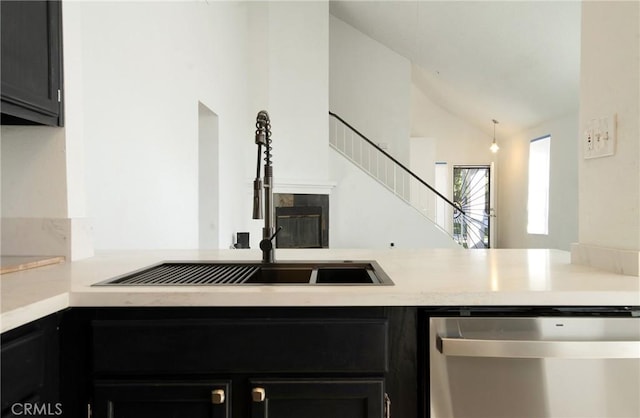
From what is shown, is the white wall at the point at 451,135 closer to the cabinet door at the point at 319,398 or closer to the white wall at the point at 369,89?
the white wall at the point at 369,89

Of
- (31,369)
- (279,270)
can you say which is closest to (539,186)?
(279,270)

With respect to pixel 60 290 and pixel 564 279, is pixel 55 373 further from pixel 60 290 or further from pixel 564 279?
pixel 564 279

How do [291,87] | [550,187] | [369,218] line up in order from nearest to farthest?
1. [291,87]
2. [369,218]
3. [550,187]

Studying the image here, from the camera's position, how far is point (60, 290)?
90cm

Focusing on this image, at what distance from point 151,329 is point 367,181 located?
5.56 m

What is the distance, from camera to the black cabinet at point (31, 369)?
740 millimetres

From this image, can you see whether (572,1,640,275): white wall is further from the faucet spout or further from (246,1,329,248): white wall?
(246,1,329,248): white wall

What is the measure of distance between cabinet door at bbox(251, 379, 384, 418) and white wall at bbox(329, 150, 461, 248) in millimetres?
5241

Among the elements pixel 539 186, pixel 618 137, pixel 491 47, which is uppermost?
pixel 491 47

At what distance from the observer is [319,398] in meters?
0.91

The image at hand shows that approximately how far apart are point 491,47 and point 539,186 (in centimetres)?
327

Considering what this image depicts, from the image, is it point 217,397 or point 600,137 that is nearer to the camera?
point 217,397

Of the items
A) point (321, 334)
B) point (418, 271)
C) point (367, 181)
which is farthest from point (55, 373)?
point (367, 181)

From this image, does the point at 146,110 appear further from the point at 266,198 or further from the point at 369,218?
the point at 369,218
